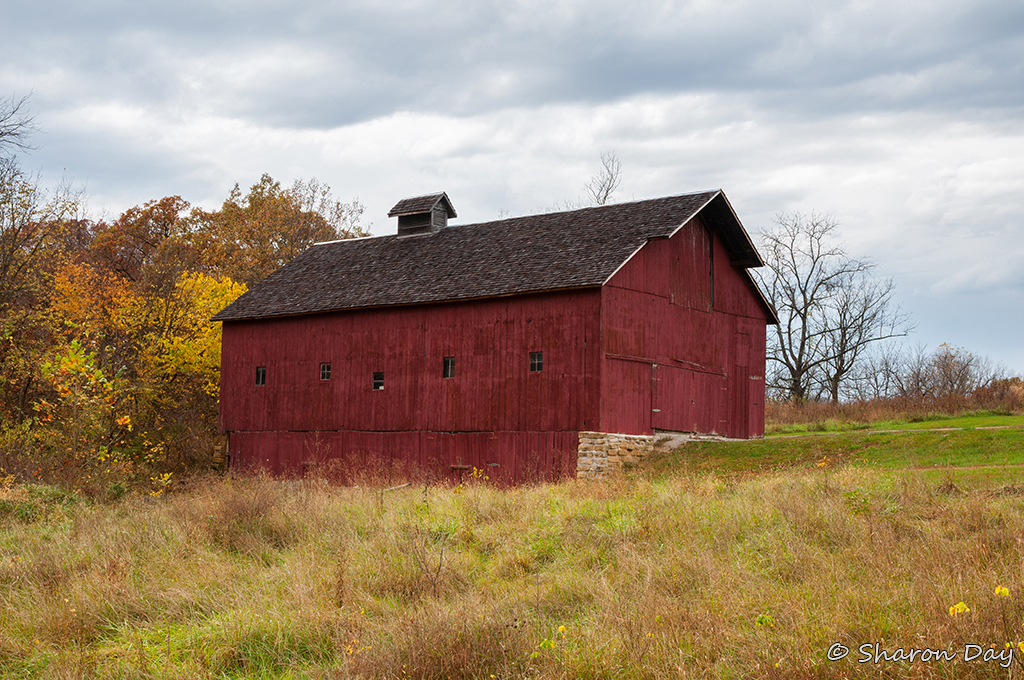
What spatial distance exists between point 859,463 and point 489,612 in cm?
1187

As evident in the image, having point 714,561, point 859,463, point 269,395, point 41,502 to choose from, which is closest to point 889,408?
point 859,463

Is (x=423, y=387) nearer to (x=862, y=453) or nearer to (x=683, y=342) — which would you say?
(x=683, y=342)

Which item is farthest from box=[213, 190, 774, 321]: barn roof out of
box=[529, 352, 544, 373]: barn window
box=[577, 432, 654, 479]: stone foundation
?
box=[577, 432, 654, 479]: stone foundation

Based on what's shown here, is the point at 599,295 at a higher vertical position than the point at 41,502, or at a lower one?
higher

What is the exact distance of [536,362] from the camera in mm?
21531

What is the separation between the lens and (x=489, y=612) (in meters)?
7.38

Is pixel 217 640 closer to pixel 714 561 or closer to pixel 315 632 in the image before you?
pixel 315 632

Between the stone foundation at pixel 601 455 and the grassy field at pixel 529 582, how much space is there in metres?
6.63

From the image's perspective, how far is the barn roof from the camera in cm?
2192

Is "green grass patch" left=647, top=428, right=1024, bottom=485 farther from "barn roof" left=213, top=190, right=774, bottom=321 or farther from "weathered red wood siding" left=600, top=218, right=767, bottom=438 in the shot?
"barn roof" left=213, top=190, right=774, bottom=321

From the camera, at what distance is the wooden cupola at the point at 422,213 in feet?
95.2

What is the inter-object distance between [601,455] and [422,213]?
12268 mm

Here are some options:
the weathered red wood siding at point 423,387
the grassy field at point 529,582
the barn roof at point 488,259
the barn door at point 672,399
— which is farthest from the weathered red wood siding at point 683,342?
the grassy field at point 529,582

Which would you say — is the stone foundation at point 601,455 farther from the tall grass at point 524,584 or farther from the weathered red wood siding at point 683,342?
the tall grass at point 524,584
